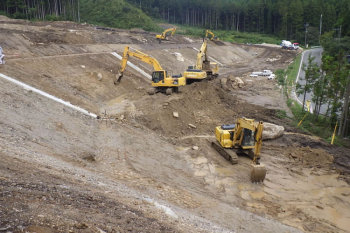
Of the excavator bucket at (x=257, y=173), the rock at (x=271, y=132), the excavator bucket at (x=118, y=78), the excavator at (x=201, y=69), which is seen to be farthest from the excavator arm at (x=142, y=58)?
the excavator bucket at (x=257, y=173)

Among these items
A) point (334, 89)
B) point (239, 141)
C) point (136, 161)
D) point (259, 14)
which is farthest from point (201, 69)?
point (259, 14)

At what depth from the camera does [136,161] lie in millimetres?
14867

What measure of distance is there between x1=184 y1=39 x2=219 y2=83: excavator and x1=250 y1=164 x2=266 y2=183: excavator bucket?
45.6 ft

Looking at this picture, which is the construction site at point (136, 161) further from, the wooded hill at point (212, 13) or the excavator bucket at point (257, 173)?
the wooded hill at point (212, 13)

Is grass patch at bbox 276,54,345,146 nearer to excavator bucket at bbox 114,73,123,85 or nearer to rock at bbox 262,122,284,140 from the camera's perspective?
rock at bbox 262,122,284,140

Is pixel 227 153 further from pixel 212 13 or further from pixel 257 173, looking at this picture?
pixel 212 13

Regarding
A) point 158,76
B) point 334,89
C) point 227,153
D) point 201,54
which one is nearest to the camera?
point 227,153

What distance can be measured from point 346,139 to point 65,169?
17098mm

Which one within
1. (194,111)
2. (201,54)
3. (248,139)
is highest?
(201,54)

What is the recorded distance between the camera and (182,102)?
75.4 ft

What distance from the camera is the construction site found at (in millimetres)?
8188

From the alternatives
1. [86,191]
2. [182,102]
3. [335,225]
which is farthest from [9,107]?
[335,225]

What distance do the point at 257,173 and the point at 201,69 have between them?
1853 centimetres

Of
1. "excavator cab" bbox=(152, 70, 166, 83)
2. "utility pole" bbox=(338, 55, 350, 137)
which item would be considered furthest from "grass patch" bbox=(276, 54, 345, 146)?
"excavator cab" bbox=(152, 70, 166, 83)
